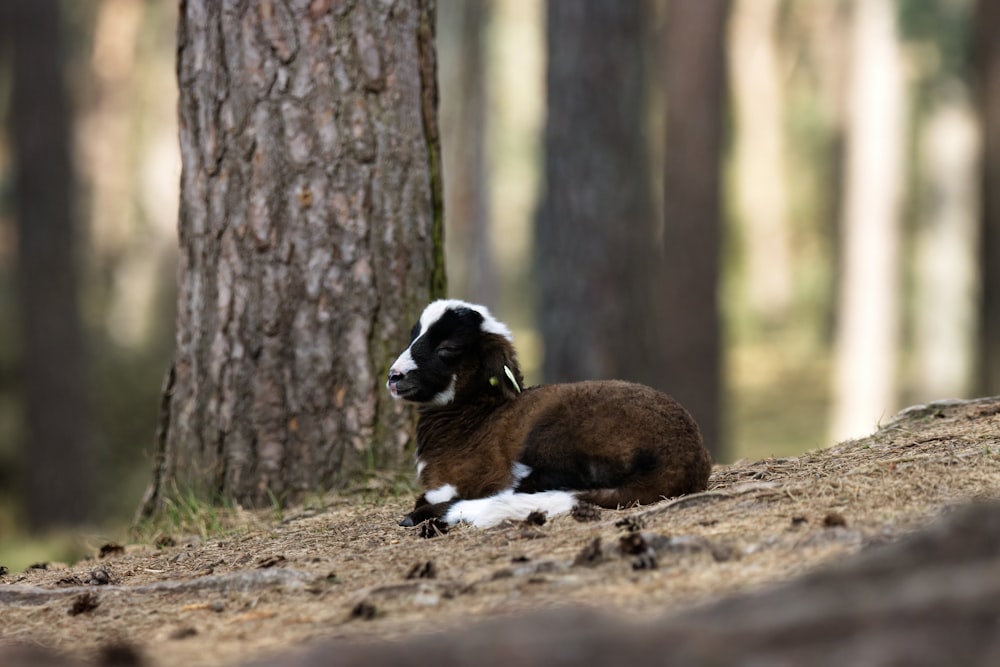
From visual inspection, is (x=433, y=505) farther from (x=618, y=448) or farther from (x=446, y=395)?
(x=618, y=448)

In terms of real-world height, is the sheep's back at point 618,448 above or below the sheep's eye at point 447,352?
below

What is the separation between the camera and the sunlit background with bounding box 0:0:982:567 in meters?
20.8

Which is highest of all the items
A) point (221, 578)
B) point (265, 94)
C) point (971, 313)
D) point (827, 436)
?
point (265, 94)

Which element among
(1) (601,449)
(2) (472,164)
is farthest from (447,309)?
(2) (472,164)

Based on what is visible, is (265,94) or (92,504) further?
(92,504)

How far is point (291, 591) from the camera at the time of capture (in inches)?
186

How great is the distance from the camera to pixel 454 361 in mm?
6152

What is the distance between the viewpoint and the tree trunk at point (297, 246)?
283 inches

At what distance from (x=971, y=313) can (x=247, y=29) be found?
77.3 feet

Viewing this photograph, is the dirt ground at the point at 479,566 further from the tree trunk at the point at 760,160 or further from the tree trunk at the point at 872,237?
the tree trunk at the point at 760,160

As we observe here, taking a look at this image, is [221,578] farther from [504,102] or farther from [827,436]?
[504,102]

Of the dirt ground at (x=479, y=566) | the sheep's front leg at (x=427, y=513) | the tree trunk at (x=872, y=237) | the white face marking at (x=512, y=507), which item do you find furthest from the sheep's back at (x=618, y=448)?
the tree trunk at (x=872, y=237)

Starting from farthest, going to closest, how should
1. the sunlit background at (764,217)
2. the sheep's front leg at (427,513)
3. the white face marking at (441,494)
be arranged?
the sunlit background at (764,217), the white face marking at (441,494), the sheep's front leg at (427,513)

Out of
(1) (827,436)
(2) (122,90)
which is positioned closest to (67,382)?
(1) (827,436)
